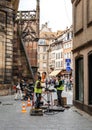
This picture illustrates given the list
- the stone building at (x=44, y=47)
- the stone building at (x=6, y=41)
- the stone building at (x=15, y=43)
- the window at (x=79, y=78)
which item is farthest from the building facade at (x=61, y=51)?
the window at (x=79, y=78)

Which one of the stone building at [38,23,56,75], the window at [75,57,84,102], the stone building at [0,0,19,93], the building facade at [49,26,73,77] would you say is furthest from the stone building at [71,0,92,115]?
the stone building at [38,23,56,75]

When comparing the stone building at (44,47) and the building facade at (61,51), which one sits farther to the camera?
→ the stone building at (44,47)

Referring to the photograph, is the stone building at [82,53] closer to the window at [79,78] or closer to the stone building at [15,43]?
the window at [79,78]

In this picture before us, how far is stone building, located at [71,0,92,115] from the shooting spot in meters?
17.0

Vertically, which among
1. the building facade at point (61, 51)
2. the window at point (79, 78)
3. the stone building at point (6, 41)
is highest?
the building facade at point (61, 51)

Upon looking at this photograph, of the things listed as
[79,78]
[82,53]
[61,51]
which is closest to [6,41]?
[79,78]

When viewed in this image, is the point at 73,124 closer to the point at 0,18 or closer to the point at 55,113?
the point at 55,113

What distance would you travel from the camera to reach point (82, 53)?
1859 centimetres

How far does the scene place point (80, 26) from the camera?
19812mm

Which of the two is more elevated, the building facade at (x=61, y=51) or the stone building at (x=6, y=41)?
the building facade at (x=61, y=51)

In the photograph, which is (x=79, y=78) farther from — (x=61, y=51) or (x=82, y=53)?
(x=61, y=51)

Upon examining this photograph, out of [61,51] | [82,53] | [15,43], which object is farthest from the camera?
[61,51]

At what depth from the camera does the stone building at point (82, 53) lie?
55.7 feet

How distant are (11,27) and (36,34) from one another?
1871cm
